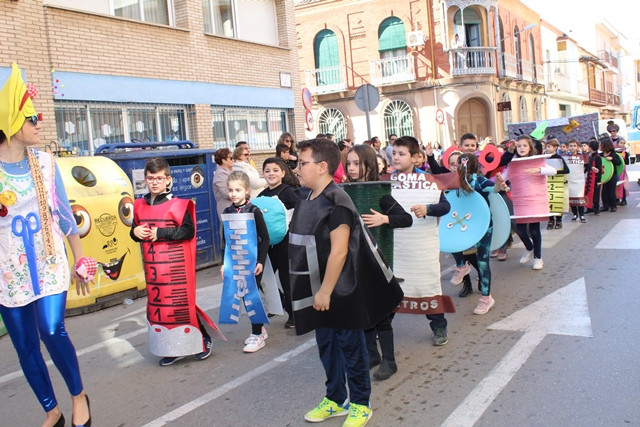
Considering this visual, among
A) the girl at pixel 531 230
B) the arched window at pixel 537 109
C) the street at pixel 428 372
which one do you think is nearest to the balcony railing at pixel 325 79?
the arched window at pixel 537 109

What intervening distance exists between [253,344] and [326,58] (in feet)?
95.0

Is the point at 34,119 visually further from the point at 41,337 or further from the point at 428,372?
the point at 428,372

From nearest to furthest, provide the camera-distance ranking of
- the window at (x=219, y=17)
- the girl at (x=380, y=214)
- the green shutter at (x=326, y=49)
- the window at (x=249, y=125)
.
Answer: the girl at (x=380, y=214) → the window at (x=219, y=17) → the window at (x=249, y=125) → the green shutter at (x=326, y=49)

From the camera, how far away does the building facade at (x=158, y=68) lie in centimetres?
1106

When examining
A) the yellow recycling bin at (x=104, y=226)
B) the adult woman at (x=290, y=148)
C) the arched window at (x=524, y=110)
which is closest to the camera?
the yellow recycling bin at (x=104, y=226)

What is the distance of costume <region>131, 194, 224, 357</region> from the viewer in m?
4.88

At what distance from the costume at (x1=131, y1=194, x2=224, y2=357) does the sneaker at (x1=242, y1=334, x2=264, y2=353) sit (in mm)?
445

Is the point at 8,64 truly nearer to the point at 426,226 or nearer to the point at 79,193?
the point at 79,193

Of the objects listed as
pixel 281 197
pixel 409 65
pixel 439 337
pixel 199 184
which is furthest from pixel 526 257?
pixel 409 65

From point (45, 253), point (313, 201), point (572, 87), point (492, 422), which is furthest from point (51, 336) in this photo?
point (572, 87)

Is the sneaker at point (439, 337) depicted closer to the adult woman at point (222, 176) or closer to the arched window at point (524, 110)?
the adult woman at point (222, 176)

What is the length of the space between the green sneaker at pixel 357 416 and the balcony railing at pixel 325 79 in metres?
29.0

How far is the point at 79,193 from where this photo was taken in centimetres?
726

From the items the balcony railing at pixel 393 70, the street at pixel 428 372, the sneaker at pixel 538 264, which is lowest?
the street at pixel 428 372
